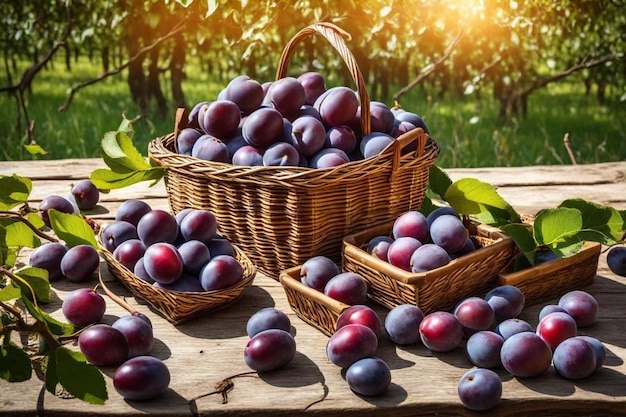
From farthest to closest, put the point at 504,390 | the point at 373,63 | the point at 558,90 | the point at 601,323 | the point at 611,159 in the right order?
1. the point at 558,90
2. the point at 373,63
3. the point at 611,159
4. the point at 601,323
5. the point at 504,390

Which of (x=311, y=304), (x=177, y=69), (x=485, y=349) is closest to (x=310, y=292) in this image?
(x=311, y=304)

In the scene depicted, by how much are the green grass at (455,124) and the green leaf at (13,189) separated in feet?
6.19

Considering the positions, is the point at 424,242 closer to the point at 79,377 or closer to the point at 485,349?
the point at 485,349

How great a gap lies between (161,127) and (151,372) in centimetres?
368

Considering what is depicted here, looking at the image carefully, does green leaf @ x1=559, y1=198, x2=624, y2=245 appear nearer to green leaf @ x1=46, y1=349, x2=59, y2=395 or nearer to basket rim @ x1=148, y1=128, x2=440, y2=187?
basket rim @ x1=148, y1=128, x2=440, y2=187

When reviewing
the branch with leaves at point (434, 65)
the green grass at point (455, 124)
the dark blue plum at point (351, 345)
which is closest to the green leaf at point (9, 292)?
the dark blue plum at point (351, 345)

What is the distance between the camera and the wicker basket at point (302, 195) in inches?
60.7

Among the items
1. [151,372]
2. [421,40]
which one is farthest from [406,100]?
[151,372]

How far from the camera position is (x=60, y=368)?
1.11m

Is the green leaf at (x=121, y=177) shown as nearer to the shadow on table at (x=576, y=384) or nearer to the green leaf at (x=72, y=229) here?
the green leaf at (x=72, y=229)

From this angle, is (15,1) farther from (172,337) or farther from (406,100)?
(172,337)

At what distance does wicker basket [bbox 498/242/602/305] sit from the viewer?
5.00 ft

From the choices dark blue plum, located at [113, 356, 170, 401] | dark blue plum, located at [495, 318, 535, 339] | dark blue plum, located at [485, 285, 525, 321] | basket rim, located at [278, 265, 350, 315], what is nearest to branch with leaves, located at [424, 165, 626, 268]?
dark blue plum, located at [485, 285, 525, 321]

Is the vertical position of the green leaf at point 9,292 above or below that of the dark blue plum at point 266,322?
above
